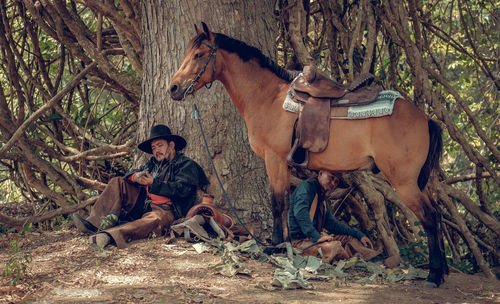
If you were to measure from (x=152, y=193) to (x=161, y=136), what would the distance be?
563mm

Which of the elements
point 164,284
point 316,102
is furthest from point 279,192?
point 164,284

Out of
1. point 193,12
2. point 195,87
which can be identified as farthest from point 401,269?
point 193,12

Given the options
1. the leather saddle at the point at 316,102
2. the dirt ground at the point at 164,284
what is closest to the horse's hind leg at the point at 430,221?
the dirt ground at the point at 164,284

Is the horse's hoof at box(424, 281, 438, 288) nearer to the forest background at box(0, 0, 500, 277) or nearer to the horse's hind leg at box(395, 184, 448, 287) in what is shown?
the horse's hind leg at box(395, 184, 448, 287)

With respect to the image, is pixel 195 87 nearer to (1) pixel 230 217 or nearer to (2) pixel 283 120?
(2) pixel 283 120

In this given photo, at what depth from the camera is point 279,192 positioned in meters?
5.08

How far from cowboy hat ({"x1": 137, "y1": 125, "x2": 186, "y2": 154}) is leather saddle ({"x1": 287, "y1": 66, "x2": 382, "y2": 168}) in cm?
129

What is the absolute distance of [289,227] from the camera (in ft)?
17.5

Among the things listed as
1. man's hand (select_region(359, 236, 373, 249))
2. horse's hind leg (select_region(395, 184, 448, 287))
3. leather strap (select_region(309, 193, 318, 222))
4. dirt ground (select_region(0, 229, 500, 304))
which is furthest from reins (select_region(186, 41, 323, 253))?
horse's hind leg (select_region(395, 184, 448, 287))

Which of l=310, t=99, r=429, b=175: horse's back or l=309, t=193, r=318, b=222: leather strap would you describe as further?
l=309, t=193, r=318, b=222: leather strap

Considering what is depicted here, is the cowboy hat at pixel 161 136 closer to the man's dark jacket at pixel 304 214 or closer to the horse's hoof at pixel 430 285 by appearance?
the man's dark jacket at pixel 304 214

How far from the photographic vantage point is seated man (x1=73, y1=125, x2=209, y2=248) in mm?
5324

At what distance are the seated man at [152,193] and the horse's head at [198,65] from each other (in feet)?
2.78

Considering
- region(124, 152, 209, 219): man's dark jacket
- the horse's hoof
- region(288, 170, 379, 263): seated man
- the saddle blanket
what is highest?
the saddle blanket
